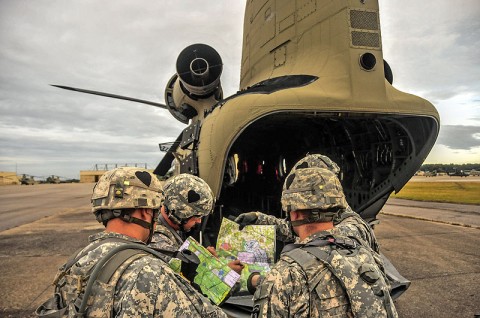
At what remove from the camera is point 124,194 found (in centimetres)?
190

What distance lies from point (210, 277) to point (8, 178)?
2303 inches

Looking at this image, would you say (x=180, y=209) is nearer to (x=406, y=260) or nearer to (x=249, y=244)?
(x=249, y=244)

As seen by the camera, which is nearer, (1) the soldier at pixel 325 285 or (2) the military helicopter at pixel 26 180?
(1) the soldier at pixel 325 285

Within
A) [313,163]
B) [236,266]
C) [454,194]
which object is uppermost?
[313,163]

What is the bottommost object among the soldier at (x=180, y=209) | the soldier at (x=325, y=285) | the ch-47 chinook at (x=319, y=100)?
the soldier at (x=325, y=285)

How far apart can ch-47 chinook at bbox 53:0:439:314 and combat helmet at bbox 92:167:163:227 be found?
9.70ft

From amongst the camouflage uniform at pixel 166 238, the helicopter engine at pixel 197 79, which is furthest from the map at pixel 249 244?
the helicopter engine at pixel 197 79

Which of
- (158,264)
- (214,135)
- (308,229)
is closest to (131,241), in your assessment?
(158,264)

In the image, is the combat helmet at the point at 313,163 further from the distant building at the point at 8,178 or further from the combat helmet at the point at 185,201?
the distant building at the point at 8,178

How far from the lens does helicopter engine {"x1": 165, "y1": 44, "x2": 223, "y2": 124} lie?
7109 mm

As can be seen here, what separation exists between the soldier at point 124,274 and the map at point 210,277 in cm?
74

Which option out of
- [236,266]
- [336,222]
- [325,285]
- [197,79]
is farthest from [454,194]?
[325,285]

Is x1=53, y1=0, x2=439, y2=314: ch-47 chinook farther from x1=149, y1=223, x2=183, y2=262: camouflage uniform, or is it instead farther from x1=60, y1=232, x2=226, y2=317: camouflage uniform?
x1=60, y1=232, x2=226, y2=317: camouflage uniform

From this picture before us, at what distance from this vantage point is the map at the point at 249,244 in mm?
3666
